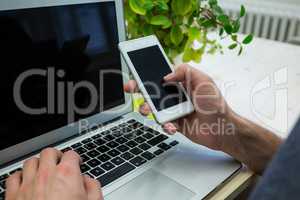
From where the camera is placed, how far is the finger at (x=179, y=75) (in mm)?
624

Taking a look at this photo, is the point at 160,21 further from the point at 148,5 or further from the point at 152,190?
the point at 152,190

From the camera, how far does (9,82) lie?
20.9 inches

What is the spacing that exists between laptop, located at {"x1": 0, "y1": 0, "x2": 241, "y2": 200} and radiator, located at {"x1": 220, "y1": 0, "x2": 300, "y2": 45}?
2004 millimetres

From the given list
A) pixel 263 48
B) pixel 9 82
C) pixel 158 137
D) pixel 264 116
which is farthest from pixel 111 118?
pixel 263 48

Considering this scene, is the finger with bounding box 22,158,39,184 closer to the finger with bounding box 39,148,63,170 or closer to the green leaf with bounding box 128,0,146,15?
the finger with bounding box 39,148,63,170

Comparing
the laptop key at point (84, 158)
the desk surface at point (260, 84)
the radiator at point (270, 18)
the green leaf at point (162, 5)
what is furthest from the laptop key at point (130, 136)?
the radiator at point (270, 18)

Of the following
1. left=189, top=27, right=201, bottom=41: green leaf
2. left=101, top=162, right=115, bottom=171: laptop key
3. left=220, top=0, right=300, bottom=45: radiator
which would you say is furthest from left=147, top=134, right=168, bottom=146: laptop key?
left=220, top=0, right=300, bottom=45: radiator

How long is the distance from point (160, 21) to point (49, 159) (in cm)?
44

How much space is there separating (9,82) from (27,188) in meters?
0.21

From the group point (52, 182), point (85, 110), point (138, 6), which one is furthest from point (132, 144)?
point (138, 6)

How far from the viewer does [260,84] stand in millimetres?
1038

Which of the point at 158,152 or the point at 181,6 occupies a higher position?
the point at 181,6

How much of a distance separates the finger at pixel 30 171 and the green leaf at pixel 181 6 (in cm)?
49

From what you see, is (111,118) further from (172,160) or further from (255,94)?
(255,94)
